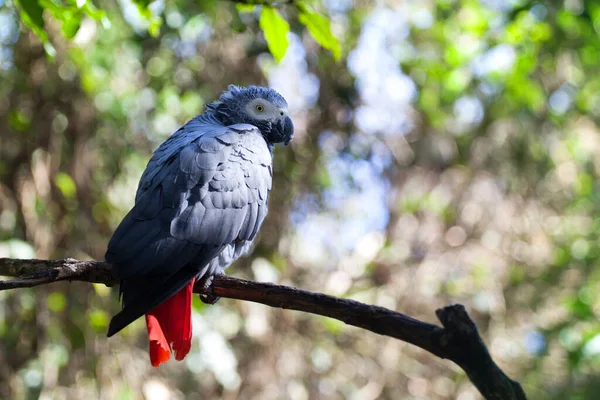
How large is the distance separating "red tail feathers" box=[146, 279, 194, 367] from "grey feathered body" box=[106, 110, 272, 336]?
0.40 ft

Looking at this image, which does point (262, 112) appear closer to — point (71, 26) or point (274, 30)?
point (274, 30)

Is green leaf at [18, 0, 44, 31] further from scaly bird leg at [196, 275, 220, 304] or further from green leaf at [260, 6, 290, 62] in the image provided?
scaly bird leg at [196, 275, 220, 304]

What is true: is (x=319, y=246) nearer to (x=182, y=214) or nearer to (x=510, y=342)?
(x=510, y=342)

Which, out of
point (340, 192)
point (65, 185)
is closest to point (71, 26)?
point (65, 185)

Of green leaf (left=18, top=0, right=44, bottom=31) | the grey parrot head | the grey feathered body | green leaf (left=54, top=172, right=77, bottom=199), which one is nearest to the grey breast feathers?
the grey feathered body

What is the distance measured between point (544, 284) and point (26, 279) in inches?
163

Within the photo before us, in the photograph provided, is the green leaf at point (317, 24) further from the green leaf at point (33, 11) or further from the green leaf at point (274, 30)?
the green leaf at point (33, 11)

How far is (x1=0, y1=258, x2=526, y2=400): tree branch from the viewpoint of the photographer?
5.91 feet

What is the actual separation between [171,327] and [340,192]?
312 cm

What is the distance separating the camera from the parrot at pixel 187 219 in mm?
1979

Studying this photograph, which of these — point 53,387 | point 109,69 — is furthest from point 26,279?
point 109,69

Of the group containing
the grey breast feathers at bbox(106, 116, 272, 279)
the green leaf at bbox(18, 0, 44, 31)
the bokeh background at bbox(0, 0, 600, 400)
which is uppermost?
the green leaf at bbox(18, 0, 44, 31)

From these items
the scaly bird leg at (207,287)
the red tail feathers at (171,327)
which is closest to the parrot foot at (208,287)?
the scaly bird leg at (207,287)

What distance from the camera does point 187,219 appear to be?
2.16 meters
